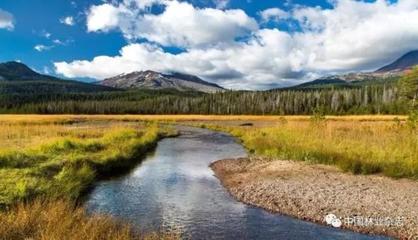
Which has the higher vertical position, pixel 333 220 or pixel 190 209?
pixel 333 220

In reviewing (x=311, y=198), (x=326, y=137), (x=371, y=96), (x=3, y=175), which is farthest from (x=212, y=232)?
(x=371, y=96)

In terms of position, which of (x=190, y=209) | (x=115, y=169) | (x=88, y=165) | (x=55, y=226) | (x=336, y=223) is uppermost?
(x=55, y=226)

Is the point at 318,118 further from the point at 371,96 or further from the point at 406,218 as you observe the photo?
the point at 371,96

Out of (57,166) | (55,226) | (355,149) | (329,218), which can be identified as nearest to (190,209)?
(329,218)

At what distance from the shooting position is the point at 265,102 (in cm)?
19300

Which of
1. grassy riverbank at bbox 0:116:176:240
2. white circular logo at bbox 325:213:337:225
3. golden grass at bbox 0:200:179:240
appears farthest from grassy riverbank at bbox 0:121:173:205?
white circular logo at bbox 325:213:337:225

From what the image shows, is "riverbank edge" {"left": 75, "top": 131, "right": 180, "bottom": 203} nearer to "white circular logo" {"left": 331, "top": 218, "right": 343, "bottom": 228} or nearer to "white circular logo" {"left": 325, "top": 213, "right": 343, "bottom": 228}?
"white circular logo" {"left": 325, "top": 213, "right": 343, "bottom": 228}

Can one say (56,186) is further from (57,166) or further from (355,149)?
(355,149)

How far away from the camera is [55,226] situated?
10539mm

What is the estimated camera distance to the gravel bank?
14.0 m

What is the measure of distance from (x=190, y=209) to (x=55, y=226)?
6.62 m

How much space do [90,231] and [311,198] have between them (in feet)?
32.0

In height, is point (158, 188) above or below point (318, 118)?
below

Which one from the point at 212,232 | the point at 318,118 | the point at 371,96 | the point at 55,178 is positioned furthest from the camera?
the point at 371,96
